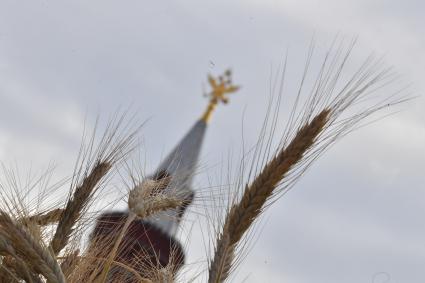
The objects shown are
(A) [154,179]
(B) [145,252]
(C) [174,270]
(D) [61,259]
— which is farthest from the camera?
(A) [154,179]

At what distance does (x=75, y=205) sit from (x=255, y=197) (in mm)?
694

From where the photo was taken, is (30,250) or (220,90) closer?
(30,250)

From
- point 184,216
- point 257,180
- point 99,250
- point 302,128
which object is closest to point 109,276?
point 99,250

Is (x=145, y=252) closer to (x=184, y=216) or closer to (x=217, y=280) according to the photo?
(x=184, y=216)

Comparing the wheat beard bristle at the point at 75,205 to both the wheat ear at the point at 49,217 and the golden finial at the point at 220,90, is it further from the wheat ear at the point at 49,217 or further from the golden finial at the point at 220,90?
the golden finial at the point at 220,90

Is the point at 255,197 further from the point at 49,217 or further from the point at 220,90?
the point at 220,90

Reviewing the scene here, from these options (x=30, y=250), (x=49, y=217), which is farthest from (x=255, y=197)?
(x=49, y=217)

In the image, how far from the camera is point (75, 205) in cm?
257

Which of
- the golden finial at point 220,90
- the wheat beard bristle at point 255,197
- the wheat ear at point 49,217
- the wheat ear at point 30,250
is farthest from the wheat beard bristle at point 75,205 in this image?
the golden finial at point 220,90

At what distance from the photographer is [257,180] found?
228cm

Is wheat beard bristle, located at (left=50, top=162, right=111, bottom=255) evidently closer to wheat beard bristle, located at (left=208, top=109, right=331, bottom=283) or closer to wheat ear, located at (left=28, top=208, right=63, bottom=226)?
wheat ear, located at (left=28, top=208, right=63, bottom=226)

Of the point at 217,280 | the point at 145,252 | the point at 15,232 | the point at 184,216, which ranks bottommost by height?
the point at 15,232

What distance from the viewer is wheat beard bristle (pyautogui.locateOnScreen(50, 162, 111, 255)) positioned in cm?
247

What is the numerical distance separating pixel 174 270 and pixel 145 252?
25 centimetres
